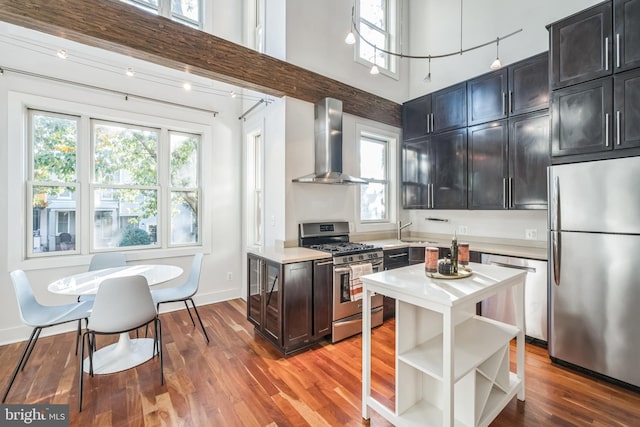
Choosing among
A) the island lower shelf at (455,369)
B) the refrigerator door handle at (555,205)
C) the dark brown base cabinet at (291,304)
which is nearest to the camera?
the island lower shelf at (455,369)

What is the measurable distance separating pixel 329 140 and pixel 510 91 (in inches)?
84.0

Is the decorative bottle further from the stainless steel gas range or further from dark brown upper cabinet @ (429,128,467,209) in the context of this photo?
dark brown upper cabinet @ (429,128,467,209)

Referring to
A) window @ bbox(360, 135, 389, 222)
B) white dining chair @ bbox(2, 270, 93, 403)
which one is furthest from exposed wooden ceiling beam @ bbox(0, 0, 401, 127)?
white dining chair @ bbox(2, 270, 93, 403)

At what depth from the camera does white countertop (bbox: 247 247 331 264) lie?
2684mm

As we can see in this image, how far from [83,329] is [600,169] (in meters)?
5.45

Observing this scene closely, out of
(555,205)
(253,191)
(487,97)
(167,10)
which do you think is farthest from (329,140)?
(167,10)

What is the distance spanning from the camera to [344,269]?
3.00 m

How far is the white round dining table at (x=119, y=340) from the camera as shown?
230 centimetres

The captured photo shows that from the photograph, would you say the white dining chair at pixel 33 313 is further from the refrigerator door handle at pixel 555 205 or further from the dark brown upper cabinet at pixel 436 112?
the dark brown upper cabinet at pixel 436 112

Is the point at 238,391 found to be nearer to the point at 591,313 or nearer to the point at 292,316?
the point at 292,316

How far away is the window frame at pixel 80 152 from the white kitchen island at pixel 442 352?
3144 millimetres

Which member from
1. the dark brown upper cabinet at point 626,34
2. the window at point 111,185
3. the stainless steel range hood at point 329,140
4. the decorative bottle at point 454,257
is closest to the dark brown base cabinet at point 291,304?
the stainless steel range hood at point 329,140

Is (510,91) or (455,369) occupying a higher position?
(510,91)

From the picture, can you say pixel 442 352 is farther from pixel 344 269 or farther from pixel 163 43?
pixel 163 43
